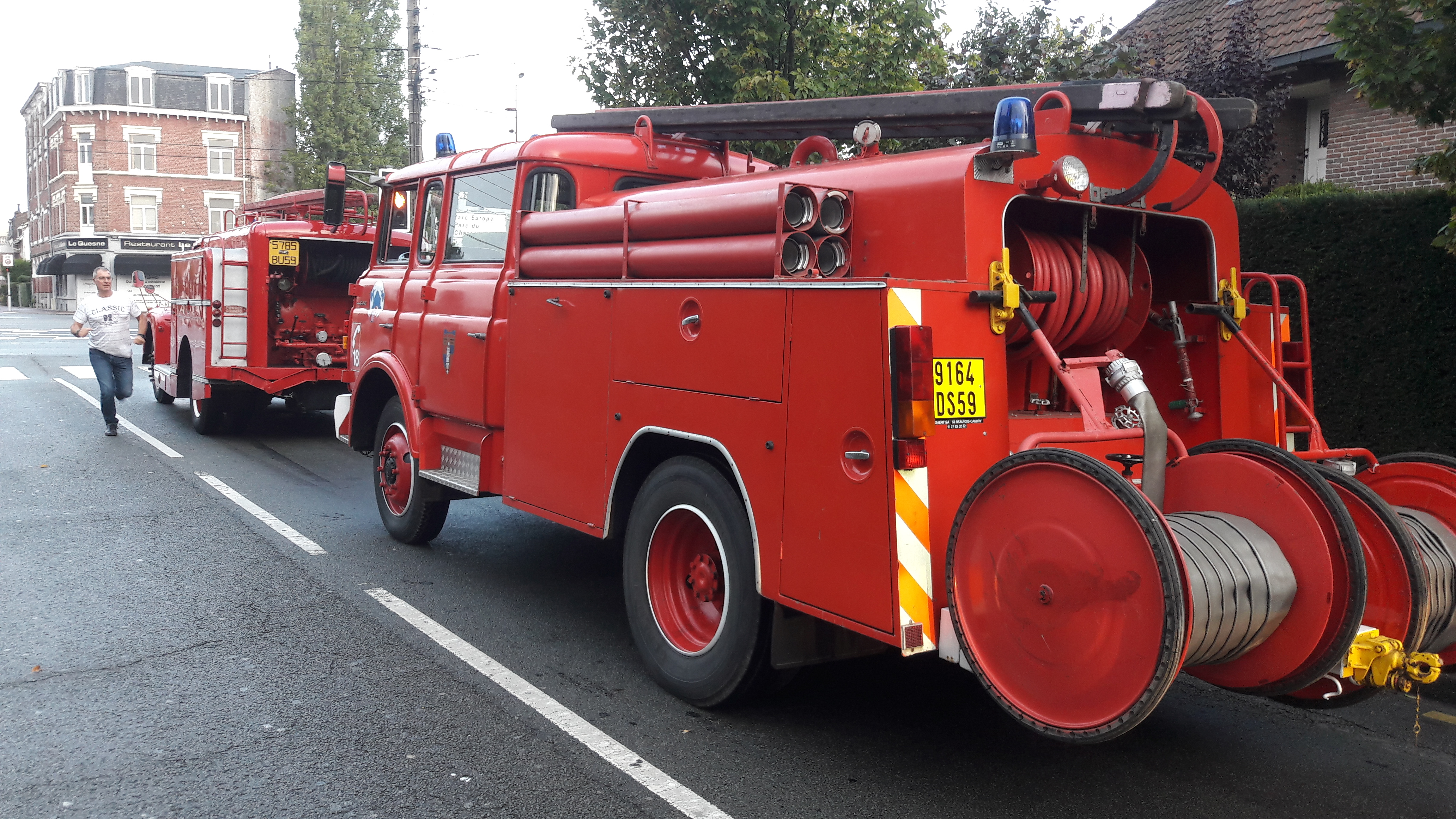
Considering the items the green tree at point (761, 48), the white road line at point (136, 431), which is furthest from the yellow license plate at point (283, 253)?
the green tree at point (761, 48)

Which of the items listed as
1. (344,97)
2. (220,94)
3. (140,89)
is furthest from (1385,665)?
(140,89)

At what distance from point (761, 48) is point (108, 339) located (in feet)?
25.7

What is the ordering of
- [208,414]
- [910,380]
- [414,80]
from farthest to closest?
[414,80], [208,414], [910,380]

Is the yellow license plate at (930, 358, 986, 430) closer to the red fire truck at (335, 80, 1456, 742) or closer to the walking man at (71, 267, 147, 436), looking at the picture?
the red fire truck at (335, 80, 1456, 742)

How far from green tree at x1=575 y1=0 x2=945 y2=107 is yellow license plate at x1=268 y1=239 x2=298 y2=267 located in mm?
3901

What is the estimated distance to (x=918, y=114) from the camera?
5.20m

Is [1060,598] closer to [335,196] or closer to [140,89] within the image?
[335,196]

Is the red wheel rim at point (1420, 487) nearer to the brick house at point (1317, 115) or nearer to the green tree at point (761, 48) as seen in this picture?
the green tree at point (761, 48)

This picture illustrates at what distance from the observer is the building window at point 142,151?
5819 cm

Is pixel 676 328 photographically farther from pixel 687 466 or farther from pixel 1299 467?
pixel 1299 467

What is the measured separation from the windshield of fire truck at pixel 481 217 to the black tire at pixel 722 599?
215 centimetres

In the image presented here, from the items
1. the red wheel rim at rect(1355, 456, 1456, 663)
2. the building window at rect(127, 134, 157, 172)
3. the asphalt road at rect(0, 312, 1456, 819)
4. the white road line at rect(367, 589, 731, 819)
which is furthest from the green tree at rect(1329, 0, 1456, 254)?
the building window at rect(127, 134, 157, 172)

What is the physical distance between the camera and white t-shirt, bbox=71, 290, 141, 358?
12273 mm

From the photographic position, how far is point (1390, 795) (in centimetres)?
394
